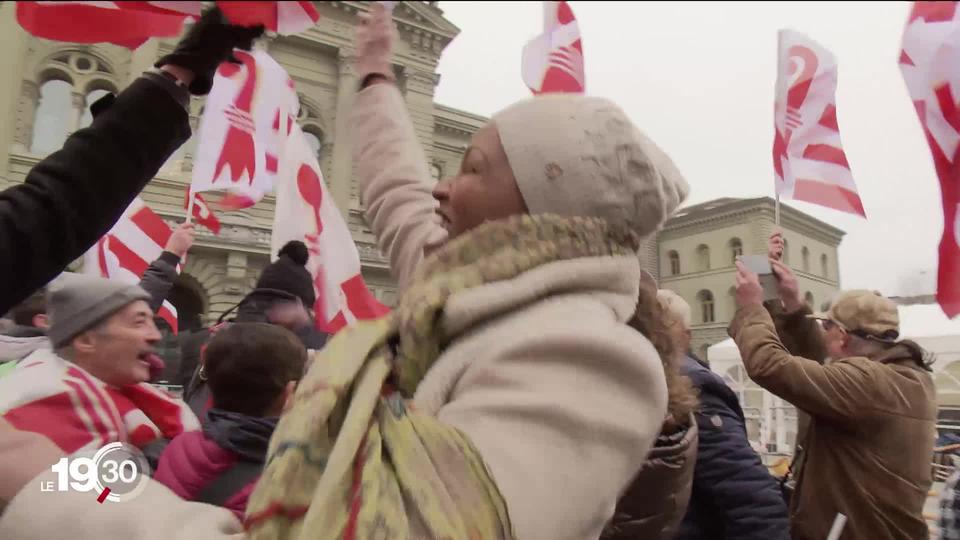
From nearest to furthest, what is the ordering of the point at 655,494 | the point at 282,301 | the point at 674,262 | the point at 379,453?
the point at 379,453 → the point at 655,494 → the point at 282,301 → the point at 674,262

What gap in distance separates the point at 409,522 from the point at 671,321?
24.3 inches

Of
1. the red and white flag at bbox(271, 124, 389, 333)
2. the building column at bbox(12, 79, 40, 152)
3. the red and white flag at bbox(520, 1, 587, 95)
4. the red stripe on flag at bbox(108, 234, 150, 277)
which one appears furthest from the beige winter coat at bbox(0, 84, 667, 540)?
the building column at bbox(12, 79, 40, 152)

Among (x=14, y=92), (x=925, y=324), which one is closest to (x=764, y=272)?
(x=925, y=324)

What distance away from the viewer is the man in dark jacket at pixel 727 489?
67.4 inches

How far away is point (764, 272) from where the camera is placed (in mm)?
2555

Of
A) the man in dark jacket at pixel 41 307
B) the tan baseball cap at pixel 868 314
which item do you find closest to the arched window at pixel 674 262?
the tan baseball cap at pixel 868 314

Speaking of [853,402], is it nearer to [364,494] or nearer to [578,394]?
[578,394]

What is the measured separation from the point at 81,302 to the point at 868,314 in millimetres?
2502

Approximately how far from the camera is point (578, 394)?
77cm

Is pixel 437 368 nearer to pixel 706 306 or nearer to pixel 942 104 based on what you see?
pixel 942 104

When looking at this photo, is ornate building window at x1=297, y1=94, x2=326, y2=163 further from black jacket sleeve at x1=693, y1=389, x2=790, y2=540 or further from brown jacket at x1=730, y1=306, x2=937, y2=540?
black jacket sleeve at x1=693, y1=389, x2=790, y2=540

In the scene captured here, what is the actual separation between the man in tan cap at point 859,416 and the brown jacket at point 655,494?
1072mm

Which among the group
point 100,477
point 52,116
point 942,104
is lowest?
point 100,477

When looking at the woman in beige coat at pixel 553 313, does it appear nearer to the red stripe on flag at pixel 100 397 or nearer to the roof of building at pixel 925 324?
the red stripe on flag at pixel 100 397
